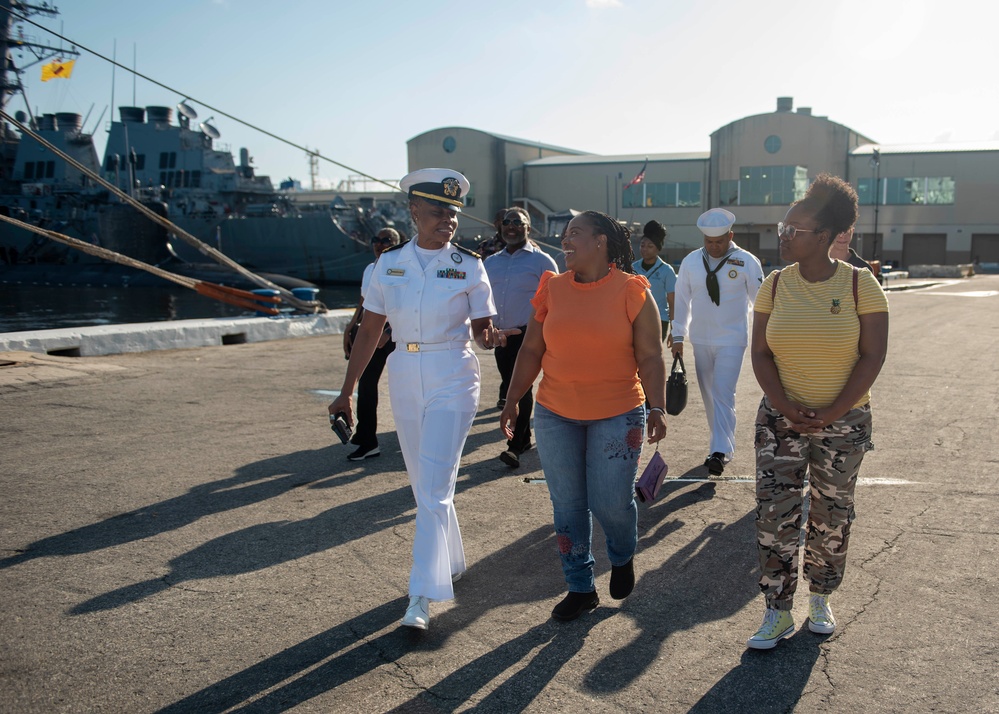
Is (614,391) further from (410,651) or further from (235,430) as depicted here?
(235,430)

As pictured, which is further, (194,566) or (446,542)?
(194,566)

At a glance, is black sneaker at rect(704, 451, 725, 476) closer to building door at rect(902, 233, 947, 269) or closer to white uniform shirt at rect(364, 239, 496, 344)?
white uniform shirt at rect(364, 239, 496, 344)

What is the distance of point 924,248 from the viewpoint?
55125 mm

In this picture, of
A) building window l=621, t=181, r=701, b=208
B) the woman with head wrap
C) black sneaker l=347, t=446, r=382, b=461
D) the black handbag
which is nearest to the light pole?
building window l=621, t=181, r=701, b=208

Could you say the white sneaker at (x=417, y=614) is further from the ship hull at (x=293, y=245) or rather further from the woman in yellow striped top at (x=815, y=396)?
the ship hull at (x=293, y=245)

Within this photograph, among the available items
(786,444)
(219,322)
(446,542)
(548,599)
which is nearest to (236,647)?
(446,542)

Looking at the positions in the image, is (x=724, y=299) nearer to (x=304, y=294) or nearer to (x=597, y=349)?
(x=597, y=349)

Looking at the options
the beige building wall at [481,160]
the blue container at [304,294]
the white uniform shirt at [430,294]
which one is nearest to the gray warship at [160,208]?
the beige building wall at [481,160]

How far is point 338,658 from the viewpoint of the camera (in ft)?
10.8

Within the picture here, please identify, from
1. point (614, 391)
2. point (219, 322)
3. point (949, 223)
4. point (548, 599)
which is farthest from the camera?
point (949, 223)

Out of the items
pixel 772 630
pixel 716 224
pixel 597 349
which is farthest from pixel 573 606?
pixel 716 224

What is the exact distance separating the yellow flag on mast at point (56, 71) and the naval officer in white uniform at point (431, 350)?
22668 millimetres

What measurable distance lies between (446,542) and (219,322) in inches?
440

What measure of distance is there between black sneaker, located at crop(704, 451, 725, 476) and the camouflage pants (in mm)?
2445
